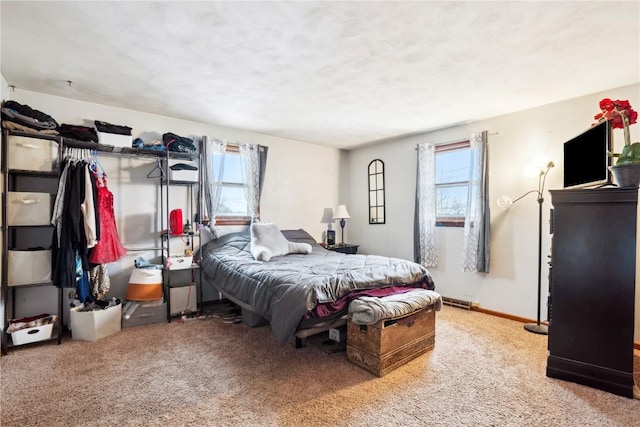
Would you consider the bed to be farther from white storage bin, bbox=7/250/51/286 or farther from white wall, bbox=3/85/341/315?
white storage bin, bbox=7/250/51/286

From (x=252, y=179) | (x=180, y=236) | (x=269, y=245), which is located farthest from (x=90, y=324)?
(x=252, y=179)

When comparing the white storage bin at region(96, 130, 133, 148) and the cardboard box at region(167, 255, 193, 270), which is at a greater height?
the white storage bin at region(96, 130, 133, 148)

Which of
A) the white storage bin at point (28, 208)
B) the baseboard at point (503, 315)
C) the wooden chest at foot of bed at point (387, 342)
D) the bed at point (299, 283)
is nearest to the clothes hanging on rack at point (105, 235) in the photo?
the white storage bin at point (28, 208)

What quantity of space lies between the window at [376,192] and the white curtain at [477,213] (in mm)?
1399

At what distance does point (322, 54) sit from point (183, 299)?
9.46ft

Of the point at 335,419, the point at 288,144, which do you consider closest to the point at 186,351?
the point at 335,419

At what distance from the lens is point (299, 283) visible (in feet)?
7.56

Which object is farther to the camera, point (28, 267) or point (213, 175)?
point (213, 175)

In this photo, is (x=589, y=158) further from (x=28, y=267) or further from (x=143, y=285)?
(x=28, y=267)

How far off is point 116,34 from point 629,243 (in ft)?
11.4

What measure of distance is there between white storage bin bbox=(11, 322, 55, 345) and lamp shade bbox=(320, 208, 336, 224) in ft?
11.6

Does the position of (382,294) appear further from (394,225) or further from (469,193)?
(394,225)

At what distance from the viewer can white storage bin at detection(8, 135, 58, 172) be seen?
260cm

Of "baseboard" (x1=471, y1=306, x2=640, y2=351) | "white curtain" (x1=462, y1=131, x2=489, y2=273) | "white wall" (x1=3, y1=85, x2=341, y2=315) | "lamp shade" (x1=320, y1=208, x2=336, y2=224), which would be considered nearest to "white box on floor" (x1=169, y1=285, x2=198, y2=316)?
"white wall" (x1=3, y1=85, x2=341, y2=315)
